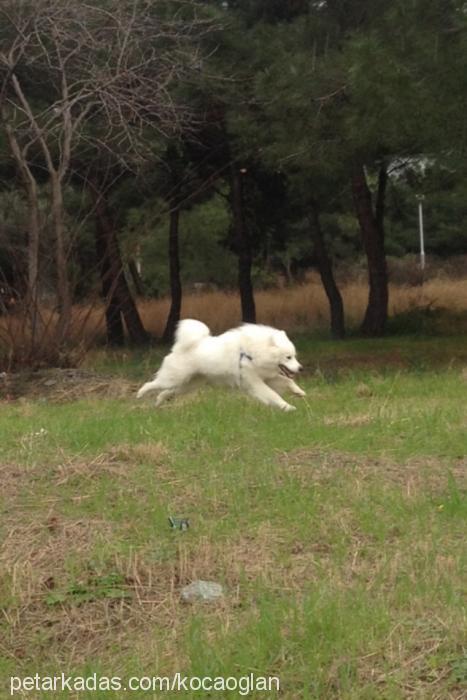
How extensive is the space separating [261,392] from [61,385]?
4.33m

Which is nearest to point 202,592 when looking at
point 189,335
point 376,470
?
point 376,470

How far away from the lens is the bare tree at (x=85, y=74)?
1365 cm

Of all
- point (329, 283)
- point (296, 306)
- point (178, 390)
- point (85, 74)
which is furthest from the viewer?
point (296, 306)

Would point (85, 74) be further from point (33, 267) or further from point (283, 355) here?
point (283, 355)

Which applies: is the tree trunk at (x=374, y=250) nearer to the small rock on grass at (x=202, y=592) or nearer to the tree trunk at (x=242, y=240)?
the tree trunk at (x=242, y=240)

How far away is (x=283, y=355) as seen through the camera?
9570mm

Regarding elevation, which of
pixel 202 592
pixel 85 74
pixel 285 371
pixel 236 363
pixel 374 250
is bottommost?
pixel 202 592

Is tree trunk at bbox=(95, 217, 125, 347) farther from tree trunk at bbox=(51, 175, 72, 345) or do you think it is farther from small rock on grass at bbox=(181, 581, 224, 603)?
small rock on grass at bbox=(181, 581, 224, 603)

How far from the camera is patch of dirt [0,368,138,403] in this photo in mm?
12375

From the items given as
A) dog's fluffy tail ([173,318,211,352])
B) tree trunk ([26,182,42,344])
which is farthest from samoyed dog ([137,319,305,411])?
tree trunk ([26,182,42,344])

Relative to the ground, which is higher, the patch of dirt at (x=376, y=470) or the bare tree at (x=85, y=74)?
the bare tree at (x=85, y=74)

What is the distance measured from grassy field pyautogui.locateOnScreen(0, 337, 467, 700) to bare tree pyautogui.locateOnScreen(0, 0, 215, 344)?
22.1 ft

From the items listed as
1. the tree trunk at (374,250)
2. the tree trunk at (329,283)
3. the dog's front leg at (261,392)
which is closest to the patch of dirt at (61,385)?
the dog's front leg at (261,392)

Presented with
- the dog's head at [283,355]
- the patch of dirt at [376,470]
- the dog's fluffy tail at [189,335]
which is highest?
the dog's fluffy tail at [189,335]
